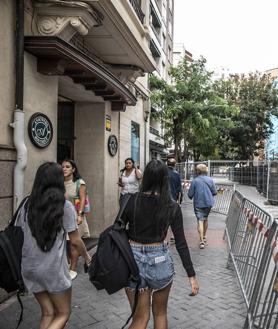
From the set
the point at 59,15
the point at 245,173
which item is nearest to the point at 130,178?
the point at 59,15

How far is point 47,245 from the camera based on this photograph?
3242 mm

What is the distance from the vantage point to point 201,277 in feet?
21.6

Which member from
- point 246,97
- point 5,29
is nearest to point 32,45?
point 5,29

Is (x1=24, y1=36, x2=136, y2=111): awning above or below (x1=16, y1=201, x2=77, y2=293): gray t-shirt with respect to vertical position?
above

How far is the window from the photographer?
517 inches

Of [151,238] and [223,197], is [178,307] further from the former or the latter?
[223,197]

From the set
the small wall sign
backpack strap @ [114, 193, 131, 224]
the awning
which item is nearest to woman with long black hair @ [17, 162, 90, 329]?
backpack strap @ [114, 193, 131, 224]

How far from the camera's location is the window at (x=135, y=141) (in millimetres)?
13133

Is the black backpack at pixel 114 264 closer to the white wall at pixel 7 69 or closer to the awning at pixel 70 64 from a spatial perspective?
the white wall at pixel 7 69

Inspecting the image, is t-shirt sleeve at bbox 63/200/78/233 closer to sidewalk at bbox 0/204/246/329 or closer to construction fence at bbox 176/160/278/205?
sidewalk at bbox 0/204/246/329

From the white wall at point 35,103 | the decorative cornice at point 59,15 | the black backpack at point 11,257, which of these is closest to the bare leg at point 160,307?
the black backpack at point 11,257

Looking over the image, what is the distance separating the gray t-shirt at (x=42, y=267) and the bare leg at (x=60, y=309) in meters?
0.06

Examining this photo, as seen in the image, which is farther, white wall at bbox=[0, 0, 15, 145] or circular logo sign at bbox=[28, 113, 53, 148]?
circular logo sign at bbox=[28, 113, 53, 148]

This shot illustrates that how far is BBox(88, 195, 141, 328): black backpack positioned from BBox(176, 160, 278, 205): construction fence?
13096 millimetres
